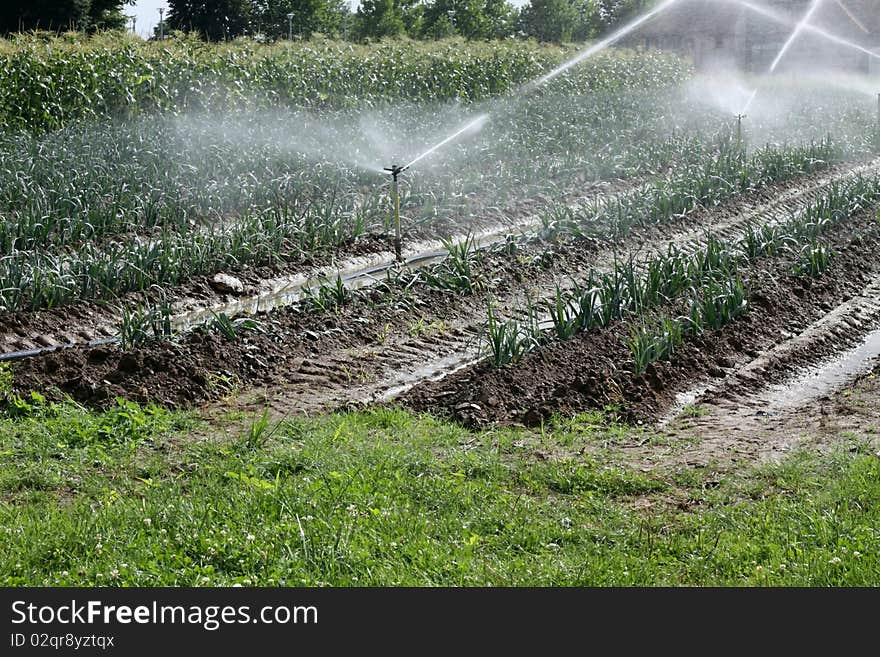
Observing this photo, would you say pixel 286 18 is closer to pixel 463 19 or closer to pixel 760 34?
pixel 463 19

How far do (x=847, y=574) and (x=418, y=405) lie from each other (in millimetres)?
2871

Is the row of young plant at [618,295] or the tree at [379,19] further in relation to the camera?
the tree at [379,19]

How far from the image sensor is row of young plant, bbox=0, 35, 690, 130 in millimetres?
14750

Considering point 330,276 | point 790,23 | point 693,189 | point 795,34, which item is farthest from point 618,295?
point 790,23

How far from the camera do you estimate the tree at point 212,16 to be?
4194 centimetres

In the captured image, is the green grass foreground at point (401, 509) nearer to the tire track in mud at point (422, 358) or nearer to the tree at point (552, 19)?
the tire track in mud at point (422, 358)

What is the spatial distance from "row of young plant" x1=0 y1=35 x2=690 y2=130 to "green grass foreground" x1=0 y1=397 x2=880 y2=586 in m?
10.6

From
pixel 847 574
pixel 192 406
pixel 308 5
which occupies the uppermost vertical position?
pixel 308 5

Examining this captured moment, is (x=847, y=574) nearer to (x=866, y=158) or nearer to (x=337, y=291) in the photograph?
(x=337, y=291)

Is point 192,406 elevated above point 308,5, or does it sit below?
below

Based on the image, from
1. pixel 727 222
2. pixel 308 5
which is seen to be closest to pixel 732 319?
pixel 727 222

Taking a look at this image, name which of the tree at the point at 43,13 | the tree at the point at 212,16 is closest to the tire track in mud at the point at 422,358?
the tree at the point at 43,13

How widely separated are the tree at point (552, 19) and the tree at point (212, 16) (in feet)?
45.7

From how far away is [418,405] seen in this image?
19.5 ft
